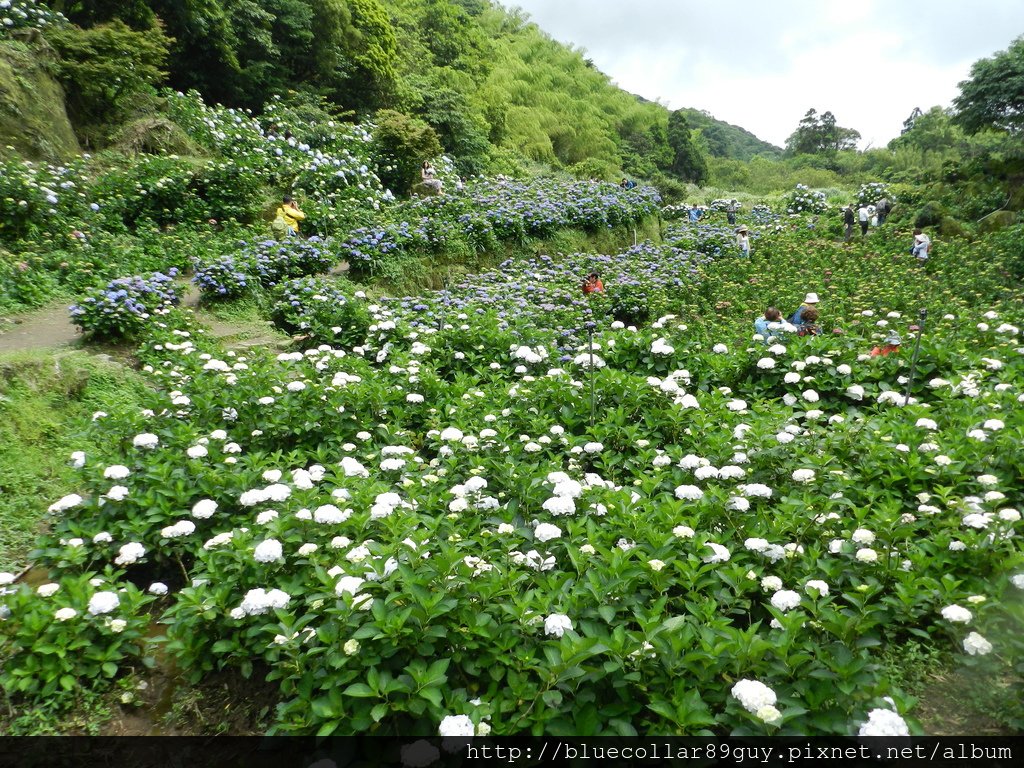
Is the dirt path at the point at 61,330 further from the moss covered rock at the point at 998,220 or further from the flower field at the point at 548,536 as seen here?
the moss covered rock at the point at 998,220

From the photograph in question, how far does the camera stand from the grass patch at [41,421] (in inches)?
137

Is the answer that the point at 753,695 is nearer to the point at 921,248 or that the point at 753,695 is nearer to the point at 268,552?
the point at 268,552

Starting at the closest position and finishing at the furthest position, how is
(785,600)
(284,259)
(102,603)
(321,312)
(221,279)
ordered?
(785,600) → (102,603) → (321,312) → (221,279) → (284,259)

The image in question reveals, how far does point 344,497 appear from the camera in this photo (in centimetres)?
298

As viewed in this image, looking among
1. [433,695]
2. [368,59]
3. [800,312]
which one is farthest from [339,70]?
[433,695]

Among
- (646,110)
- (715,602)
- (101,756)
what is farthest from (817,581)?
(646,110)

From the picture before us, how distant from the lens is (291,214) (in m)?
9.35

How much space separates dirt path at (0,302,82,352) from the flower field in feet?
1.65

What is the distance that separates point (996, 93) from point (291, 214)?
18.7m

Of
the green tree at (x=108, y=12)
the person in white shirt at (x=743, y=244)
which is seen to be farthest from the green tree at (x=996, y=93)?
the green tree at (x=108, y=12)

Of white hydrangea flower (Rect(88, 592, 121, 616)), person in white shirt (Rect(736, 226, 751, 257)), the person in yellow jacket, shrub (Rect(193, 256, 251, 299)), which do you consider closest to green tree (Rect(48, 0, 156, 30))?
the person in yellow jacket

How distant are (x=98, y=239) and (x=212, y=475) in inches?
253

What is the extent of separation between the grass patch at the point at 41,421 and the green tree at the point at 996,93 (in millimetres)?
21251

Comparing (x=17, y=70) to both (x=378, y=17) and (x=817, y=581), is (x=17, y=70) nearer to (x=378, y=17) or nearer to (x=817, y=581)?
(x=378, y=17)
